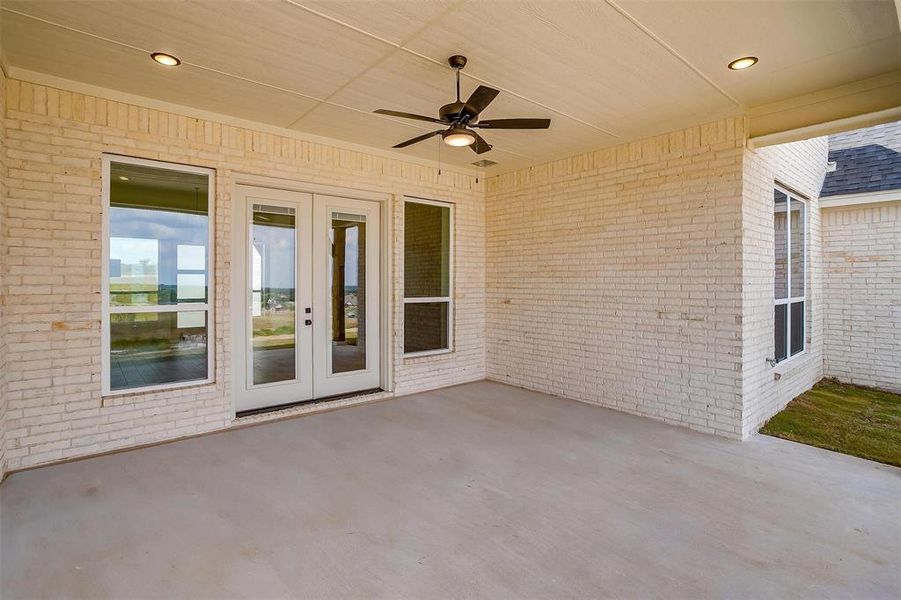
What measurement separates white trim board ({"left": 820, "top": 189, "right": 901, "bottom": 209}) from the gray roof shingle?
7cm

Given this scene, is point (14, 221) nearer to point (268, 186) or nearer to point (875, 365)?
point (268, 186)

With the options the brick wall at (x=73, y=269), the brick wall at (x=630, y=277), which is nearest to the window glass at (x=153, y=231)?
the brick wall at (x=73, y=269)

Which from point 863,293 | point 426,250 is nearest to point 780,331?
point 863,293

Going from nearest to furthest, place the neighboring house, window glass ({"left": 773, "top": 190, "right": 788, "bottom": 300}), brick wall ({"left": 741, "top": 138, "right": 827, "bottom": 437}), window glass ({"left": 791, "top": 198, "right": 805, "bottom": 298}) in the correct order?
brick wall ({"left": 741, "top": 138, "right": 827, "bottom": 437}) < window glass ({"left": 773, "top": 190, "right": 788, "bottom": 300}) < window glass ({"left": 791, "top": 198, "right": 805, "bottom": 298}) < the neighboring house

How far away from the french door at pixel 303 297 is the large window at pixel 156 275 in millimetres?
407

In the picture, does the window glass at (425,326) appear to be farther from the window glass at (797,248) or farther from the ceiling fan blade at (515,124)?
the window glass at (797,248)

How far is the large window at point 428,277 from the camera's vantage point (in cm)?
623

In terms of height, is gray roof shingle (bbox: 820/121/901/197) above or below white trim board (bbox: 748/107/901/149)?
above

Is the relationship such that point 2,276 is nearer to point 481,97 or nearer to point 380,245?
point 380,245

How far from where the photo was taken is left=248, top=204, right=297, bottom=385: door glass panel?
5.09 metres

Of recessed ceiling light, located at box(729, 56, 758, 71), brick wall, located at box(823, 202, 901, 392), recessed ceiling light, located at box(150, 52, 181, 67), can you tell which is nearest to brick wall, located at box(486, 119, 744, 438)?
recessed ceiling light, located at box(729, 56, 758, 71)

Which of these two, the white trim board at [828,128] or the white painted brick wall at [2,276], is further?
the white trim board at [828,128]

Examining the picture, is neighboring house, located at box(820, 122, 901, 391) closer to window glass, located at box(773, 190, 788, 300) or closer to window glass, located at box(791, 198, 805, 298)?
window glass, located at box(791, 198, 805, 298)

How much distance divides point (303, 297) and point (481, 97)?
130 inches
